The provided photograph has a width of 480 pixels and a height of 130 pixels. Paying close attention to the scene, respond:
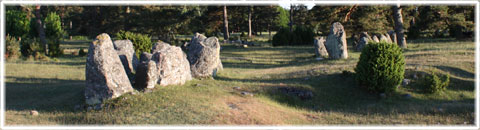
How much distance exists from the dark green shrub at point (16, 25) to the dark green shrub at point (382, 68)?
46119 mm

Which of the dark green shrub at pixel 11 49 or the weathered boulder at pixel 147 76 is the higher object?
the dark green shrub at pixel 11 49

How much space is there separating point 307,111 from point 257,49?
18.3 m

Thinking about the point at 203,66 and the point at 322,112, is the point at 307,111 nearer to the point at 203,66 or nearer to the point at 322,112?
the point at 322,112

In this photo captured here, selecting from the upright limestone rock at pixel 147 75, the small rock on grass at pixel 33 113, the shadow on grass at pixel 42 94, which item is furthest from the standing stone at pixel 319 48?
the small rock on grass at pixel 33 113

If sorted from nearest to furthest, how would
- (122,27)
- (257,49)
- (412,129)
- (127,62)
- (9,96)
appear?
(412,129) → (9,96) → (127,62) → (257,49) → (122,27)

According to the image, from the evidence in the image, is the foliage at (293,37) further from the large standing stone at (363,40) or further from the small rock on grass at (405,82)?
the small rock on grass at (405,82)

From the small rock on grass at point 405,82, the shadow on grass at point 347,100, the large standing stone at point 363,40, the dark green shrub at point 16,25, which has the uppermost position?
the dark green shrub at point 16,25

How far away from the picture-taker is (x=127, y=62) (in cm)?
1368

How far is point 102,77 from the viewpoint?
9969 mm

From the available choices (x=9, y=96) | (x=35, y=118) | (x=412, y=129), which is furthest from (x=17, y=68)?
(x=412, y=129)

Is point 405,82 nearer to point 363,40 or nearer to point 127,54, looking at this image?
point 127,54

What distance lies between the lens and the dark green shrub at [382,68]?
1199 cm

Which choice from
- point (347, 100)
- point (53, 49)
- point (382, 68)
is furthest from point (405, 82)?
point (53, 49)

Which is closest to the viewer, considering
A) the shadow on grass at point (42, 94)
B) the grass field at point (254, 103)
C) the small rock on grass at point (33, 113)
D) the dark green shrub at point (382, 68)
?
the grass field at point (254, 103)
